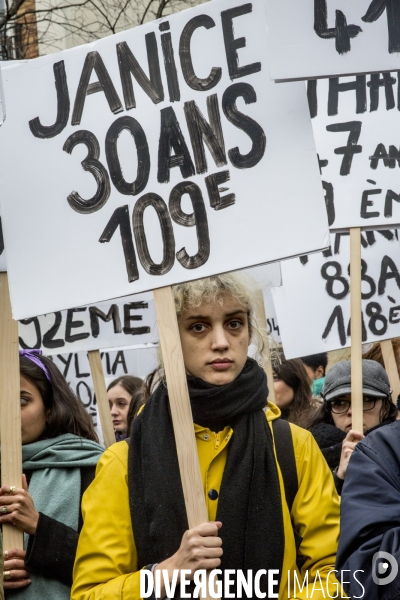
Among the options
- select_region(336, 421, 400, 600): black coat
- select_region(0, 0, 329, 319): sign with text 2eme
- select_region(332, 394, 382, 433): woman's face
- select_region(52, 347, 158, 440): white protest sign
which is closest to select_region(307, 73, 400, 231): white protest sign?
select_region(332, 394, 382, 433): woman's face

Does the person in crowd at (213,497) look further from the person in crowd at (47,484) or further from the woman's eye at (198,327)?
the person in crowd at (47,484)

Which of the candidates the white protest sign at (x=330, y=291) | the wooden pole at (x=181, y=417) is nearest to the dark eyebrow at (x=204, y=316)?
the wooden pole at (x=181, y=417)

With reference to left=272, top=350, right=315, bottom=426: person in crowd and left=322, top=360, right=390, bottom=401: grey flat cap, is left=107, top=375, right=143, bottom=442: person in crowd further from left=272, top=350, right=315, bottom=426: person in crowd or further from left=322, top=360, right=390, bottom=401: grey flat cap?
left=322, top=360, right=390, bottom=401: grey flat cap

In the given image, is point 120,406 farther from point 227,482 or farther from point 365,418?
point 227,482

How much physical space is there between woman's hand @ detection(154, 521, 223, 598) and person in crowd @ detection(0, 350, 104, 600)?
0.69 metres

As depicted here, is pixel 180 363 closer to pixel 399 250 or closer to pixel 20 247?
pixel 20 247

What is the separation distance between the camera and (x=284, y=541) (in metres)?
2.66

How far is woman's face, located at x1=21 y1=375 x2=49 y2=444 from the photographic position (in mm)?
3516

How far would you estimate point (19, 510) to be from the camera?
123 inches

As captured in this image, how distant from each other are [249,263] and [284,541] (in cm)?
80

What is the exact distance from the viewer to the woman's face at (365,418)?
4.07 m

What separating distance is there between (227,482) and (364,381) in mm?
1483

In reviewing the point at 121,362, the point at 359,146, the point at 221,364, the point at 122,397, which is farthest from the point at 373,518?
the point at 121,362

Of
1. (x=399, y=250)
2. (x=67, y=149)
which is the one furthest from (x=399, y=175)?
(x=67, y=149)
